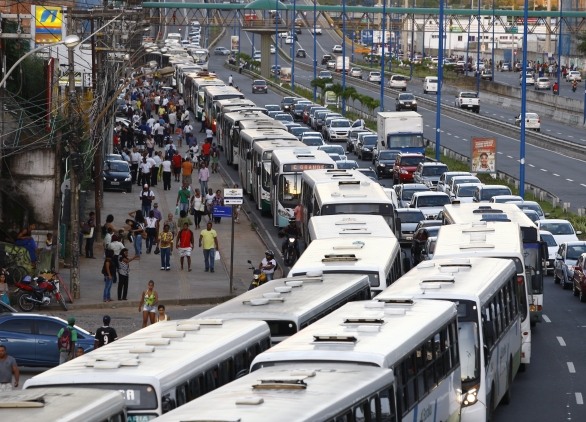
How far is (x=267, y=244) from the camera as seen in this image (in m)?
46.5

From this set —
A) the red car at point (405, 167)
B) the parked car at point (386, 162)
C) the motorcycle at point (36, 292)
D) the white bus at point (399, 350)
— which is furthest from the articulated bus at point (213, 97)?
the white bus at point (399, 350)

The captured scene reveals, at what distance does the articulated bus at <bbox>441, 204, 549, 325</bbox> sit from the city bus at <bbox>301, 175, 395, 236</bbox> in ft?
5.78

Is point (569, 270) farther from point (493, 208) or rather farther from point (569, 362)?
point (569, 362)

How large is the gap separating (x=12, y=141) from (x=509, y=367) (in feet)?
73.7

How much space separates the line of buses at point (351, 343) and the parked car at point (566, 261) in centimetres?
645

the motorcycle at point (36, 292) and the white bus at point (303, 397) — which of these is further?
the motorcycle at point (36, 292)

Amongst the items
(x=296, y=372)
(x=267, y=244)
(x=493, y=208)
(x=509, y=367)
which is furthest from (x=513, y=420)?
(x=267, y=244)

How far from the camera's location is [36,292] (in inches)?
1357

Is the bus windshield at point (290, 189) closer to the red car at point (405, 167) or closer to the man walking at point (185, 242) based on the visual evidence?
the man walking at point (185, 242)

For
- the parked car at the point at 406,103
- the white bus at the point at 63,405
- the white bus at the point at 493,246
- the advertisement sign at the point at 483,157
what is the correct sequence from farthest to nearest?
the parked car at the point at 406,103, the advertisement sign at the point at 483,157, the white bus at the point at 493,246, the white bus at the point at 63,405

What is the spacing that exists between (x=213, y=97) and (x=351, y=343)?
67907mm

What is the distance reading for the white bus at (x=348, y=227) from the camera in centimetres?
3167

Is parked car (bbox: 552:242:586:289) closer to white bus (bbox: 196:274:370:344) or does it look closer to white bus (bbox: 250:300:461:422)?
white bus (bbox: 196:274:370:344)

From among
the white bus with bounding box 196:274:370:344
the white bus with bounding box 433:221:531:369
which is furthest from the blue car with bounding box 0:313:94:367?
the white bus with bounding box 433:221:531:369
